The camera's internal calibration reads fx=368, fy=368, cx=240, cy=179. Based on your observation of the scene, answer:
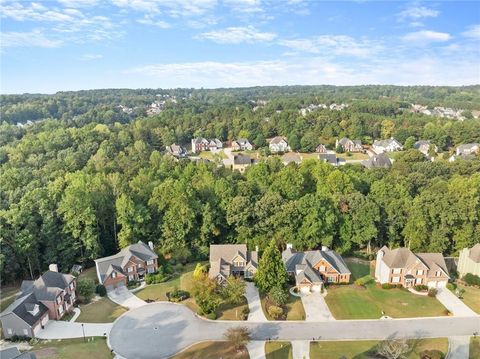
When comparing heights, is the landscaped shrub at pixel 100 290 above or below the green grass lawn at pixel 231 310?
above

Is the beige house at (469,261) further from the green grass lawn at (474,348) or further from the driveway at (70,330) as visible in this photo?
the driveway at (70,330)

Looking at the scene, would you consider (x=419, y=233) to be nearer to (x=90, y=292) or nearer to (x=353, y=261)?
(x=353, y=261)

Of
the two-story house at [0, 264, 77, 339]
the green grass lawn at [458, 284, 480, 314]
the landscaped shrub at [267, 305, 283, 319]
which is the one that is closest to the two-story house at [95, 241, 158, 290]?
the two-story house at [0, 264, 77, 339]

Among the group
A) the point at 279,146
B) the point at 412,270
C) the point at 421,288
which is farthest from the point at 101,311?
the point at 279,146

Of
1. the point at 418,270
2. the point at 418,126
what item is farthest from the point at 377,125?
the point at 418,270

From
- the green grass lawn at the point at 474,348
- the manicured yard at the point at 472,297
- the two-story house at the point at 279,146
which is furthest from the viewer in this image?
the two-story house at the point at 279,146

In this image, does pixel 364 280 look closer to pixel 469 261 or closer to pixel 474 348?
pixel 469 261

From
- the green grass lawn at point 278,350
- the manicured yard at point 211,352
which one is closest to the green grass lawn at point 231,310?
the manicured yard at point 211,352
